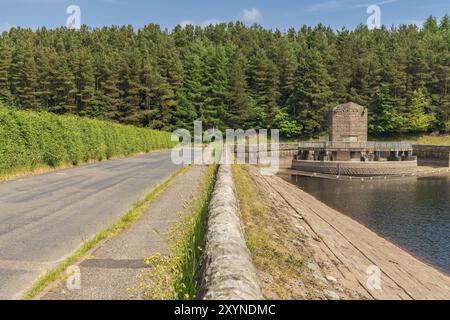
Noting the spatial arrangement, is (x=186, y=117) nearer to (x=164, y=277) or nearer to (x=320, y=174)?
(x=320, y=174)

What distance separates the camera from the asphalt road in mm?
7762

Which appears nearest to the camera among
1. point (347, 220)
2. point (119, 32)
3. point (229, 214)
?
point (229, 214)

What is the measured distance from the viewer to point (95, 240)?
9539mm

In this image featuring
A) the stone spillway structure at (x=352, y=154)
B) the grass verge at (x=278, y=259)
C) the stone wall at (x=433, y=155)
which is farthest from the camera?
the stone wall at (x=433, y=155)

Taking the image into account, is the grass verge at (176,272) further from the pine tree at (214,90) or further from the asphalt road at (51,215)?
the pine tree at (214,90)

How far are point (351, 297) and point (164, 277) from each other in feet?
14.1

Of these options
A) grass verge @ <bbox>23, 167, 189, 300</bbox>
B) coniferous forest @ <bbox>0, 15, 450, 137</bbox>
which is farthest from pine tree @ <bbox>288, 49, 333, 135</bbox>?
grass verge @ <bbox>23, 167, 189, 300</bbox>

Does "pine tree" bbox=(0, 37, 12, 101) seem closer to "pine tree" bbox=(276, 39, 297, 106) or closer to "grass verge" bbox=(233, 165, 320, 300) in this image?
"pine tree" bbox=(276, 39, 297, 106)

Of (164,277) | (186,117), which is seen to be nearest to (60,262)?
(164,277)

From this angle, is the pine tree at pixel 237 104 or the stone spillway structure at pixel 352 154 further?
the pine tree at pixel 237 104

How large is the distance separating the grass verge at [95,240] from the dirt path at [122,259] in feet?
0.61

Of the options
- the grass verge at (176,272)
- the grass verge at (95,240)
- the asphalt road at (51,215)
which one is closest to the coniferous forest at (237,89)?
the asphalt road at (51,215)

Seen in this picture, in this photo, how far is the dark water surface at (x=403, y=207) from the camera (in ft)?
61.6

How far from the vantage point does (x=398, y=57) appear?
88.1 m
